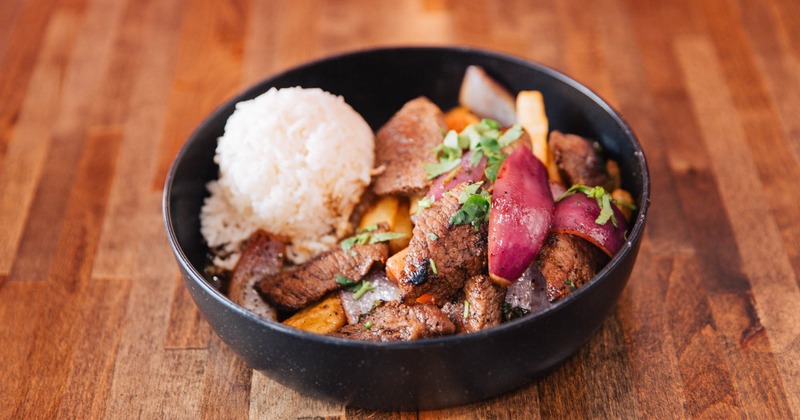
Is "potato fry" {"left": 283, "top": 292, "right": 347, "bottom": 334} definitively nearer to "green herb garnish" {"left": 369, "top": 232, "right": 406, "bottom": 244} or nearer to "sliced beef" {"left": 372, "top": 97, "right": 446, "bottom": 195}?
"green herb garnish" {"left": 369, "top": 232, "right": 406, "bottom": 244}

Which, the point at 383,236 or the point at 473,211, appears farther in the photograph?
the point at 383,236

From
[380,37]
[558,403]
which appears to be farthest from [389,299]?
[380,37]

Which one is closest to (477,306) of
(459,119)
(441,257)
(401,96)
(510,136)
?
(441,257)

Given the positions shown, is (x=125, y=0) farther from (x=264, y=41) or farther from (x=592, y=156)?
(x=592, y=156)

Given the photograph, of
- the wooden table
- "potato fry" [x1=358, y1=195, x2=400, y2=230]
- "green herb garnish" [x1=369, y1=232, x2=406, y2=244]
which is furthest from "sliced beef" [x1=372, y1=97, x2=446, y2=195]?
the wooden table

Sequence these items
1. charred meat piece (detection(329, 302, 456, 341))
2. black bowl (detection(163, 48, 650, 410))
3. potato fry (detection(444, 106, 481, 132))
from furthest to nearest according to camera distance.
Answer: potato fry (detection(444, 106, 481, 132)) < charred meat piece (detection(329, 302, 456, 341)) < black bowl (detection(163, 48, 650, 410))

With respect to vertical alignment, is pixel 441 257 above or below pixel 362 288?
above

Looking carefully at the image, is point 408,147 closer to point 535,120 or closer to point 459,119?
point 459,119
